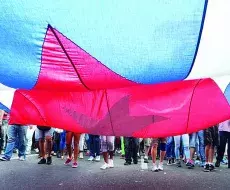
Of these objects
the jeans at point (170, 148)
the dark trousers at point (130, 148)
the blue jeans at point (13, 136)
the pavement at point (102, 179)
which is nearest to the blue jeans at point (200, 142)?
the jeans at point (170, 148)

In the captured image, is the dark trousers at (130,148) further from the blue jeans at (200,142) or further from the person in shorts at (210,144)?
the person in shorts at (210,144)

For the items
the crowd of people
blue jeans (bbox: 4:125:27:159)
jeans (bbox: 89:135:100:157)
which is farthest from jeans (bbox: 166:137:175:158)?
blue jeans (bbox: 4:125:27:159)

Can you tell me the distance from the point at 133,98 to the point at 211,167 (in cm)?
421

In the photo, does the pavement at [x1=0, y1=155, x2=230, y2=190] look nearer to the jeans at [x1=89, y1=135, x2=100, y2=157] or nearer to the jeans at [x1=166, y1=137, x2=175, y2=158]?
the jeans at [x1=166, y1=137, x2=175, y2=158]

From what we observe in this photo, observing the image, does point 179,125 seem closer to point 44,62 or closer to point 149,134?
point 149,134

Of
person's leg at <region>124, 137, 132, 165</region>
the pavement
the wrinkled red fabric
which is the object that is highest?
the wrinkled red fabric

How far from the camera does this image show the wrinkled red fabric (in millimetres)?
4602

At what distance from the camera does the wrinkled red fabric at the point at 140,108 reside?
460 centimetres

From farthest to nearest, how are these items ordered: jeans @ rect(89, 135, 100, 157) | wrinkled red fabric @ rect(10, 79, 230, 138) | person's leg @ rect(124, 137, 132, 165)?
jeans @ rect(89, 135, 100, 157) → person's leg @ rect(124, 137, 132, 165) → wrinkled red fabric @ rect(10, 79, 230, 138)

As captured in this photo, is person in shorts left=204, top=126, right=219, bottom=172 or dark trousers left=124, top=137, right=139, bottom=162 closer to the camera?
person in shorts left=204, top=126, right=219, bottom=172

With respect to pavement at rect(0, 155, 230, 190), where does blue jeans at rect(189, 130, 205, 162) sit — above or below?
above

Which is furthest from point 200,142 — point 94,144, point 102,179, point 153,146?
point 102,179

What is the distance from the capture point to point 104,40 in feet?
11.5

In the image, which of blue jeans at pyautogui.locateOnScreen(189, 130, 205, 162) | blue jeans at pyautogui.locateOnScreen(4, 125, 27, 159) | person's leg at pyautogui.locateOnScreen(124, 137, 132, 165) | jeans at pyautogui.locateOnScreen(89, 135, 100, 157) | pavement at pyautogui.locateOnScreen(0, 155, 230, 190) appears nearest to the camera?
pavement at pyautogui.locateOnScreen(0, 155, 230, 190)
